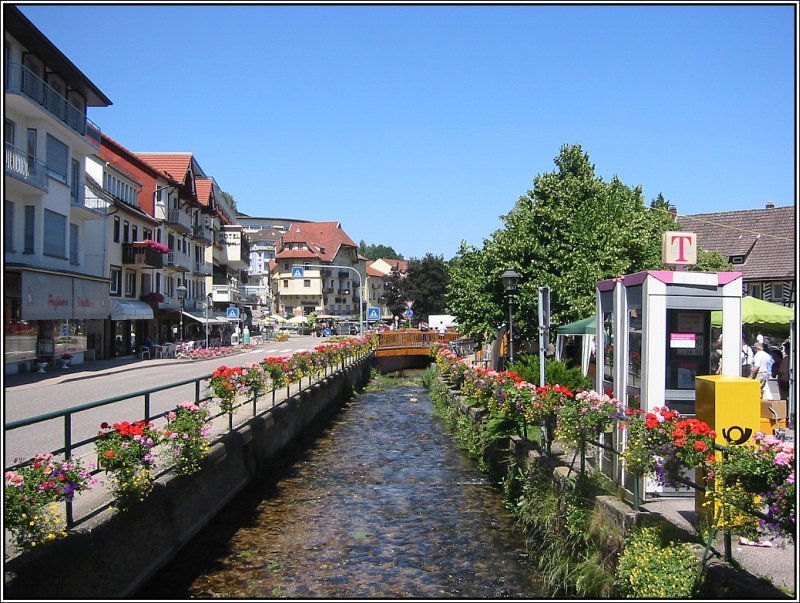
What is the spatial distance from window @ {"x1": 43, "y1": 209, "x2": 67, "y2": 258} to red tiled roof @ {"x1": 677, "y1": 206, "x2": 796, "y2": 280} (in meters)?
34.6

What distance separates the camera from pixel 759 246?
161 feet

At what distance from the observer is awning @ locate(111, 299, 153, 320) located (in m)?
40.4

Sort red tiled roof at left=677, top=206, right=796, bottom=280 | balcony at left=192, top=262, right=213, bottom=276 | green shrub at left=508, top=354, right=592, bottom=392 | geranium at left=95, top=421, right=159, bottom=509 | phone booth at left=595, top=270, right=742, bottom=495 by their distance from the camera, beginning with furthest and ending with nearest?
balcony at left=192, top=262, right=213, bottom=276
red tiled roof at left=677, top=206, right=796, bottom=280
green shrub at left=508, top=354, right=592, bottom=392
phone booth at left=595, top=270, right=742, bottom=495
geranium at left=95, top=421, right=159, bottom=509

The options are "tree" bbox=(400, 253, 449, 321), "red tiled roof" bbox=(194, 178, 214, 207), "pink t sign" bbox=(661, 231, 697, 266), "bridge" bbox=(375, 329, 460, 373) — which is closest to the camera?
"pink t sign" bbox=(661, 231, 697, 266)

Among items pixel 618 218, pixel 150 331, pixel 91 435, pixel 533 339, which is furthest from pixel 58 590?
pixel 150 331

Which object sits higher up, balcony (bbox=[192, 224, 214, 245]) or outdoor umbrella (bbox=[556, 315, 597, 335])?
balcony (bbox=[192, 224, 214, 245])

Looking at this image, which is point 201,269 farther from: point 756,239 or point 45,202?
point 756,239

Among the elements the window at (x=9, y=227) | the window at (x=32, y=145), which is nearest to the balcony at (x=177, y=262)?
the window at (x=32, y=145)

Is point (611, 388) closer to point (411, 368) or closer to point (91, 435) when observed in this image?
point (91, 435)

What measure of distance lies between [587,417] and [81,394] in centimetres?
1715

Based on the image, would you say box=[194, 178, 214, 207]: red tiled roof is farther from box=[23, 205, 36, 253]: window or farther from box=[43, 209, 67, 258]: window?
box=[23, 205, 36, 253]: window

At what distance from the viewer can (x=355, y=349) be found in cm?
3812

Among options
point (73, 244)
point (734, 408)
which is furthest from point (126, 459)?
point (73, 244)

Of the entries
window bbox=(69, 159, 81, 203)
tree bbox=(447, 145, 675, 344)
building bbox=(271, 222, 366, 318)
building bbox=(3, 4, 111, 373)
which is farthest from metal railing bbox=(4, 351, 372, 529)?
building bbox=(271, 222, 366, 318)
